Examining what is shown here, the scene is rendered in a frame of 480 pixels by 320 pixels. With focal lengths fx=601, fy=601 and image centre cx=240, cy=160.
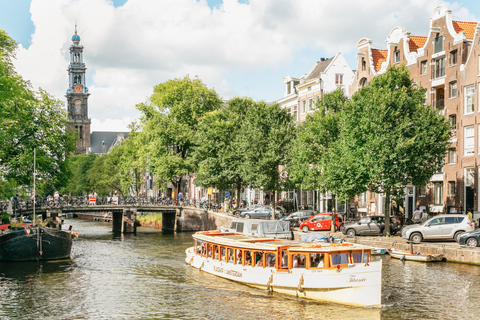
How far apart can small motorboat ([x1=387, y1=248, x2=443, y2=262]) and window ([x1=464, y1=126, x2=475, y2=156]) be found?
1390 cm

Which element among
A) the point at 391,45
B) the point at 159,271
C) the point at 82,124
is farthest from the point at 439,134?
the point at 82,124

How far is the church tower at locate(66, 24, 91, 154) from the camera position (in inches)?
6845

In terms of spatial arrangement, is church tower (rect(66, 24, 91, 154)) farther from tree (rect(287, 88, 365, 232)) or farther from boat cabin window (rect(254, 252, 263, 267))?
boat cabin window (rect(254, 252, 263, 267))

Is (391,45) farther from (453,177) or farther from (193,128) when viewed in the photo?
(193,128)

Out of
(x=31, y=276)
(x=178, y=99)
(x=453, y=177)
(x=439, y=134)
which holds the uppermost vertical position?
(x=178, y=99)

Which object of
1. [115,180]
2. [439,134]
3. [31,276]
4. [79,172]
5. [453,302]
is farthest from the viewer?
[79,172]

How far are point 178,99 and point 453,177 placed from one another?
35.9 m

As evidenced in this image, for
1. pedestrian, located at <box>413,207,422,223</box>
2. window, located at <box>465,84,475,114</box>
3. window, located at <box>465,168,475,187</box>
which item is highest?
window, located at <box>465,84,475,114</box>

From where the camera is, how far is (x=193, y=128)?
73.5m

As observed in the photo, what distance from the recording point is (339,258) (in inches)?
1005

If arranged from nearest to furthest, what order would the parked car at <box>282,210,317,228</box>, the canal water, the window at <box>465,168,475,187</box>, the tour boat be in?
the canal water → the tour boat → the window at <box>465,168,475,187</box> → the parked car at <box>282,210,317,228</box>

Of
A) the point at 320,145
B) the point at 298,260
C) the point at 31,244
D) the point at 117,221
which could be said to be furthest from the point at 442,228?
the point at 117,221

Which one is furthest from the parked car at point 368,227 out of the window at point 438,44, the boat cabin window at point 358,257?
the boat cabin window at point 358,257

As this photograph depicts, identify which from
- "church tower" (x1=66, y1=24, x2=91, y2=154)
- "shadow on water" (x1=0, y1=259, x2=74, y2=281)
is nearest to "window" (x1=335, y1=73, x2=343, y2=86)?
"shadow on water" (x1=0, y1=259, x2=74, y2=281)
